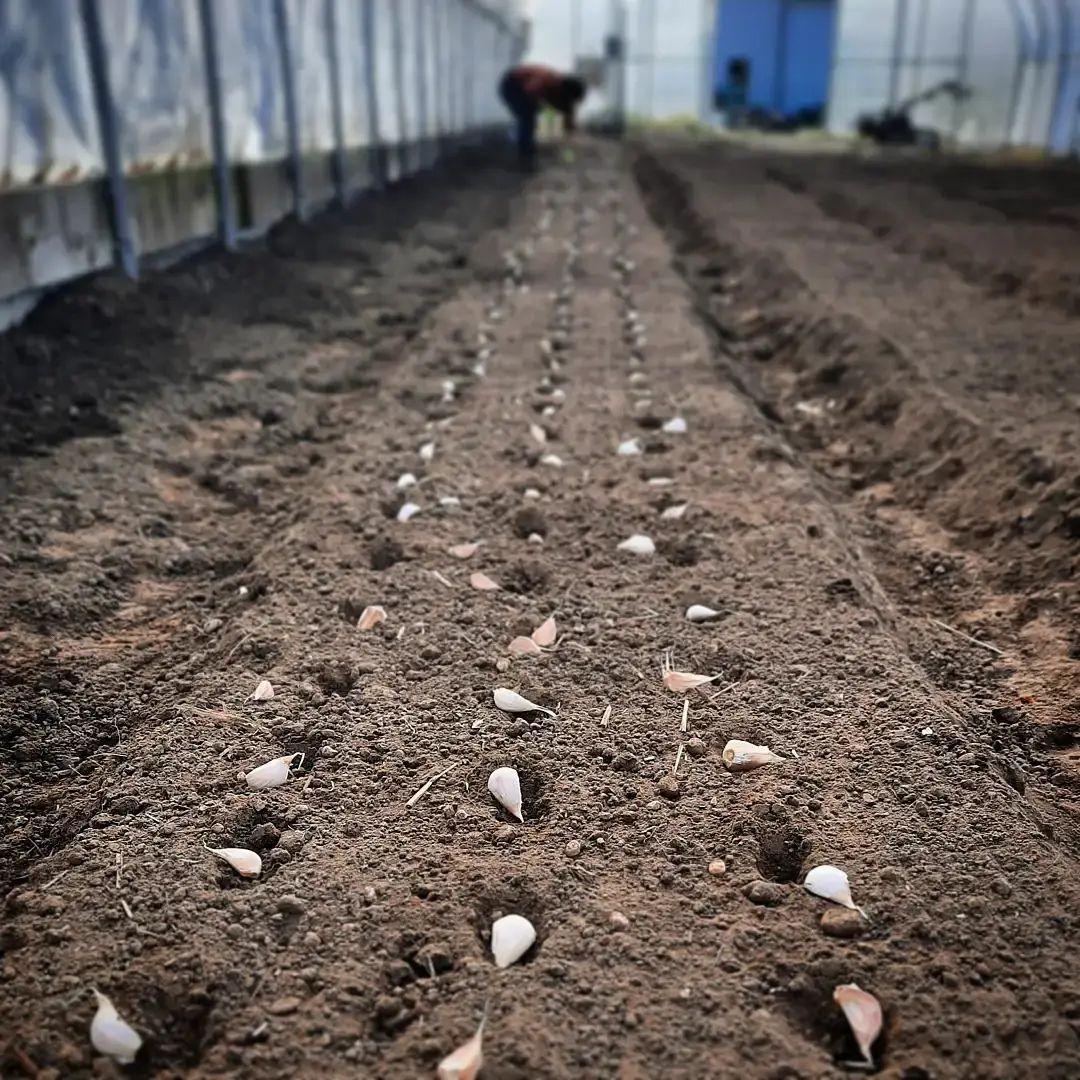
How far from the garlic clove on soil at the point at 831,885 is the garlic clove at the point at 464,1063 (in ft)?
2.07

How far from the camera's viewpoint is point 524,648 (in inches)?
96.0

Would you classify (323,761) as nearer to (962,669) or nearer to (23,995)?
(23,995)

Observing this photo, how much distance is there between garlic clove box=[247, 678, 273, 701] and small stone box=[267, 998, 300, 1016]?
0.83 metres

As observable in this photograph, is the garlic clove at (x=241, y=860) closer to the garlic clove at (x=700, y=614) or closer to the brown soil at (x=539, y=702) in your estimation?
the brown soil at (x=539, y=702)

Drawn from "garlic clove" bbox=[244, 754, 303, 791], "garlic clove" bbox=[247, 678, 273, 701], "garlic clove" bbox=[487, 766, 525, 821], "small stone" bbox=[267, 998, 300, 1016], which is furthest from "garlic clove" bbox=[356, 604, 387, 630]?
"small stone" bbox=[267, 998, 300, 1016]

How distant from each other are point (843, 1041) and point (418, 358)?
420 centimetres

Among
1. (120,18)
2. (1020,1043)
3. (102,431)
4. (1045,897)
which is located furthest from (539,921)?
(120,18)

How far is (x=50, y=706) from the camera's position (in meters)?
2.29

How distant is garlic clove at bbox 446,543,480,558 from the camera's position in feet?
9.58

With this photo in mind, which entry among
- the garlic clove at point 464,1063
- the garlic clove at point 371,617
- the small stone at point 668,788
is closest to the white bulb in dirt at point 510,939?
the garlic clove at point 464,1063

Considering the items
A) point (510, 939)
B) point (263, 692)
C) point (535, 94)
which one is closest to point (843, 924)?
point (510, 939)

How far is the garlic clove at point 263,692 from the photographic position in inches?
88.0

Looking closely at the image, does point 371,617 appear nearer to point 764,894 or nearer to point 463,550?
point 463,550

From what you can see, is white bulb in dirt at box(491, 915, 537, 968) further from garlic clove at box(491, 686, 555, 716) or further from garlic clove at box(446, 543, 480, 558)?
garlic clove at box(446, 543, 480, 558)
